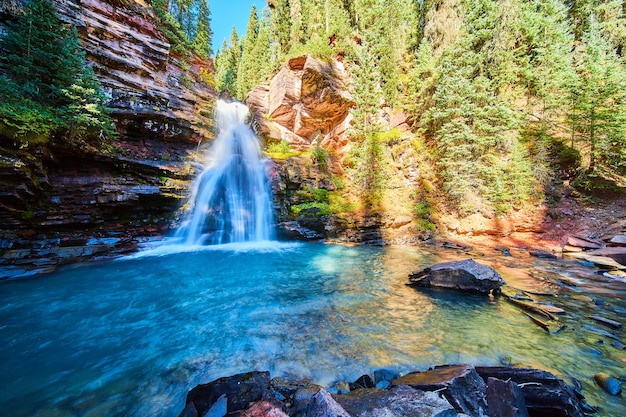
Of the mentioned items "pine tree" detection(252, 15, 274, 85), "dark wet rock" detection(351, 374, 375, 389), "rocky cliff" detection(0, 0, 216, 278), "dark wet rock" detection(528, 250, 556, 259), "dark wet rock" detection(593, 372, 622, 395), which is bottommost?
"dark wet rock" detection(528, 250, 556, 259)

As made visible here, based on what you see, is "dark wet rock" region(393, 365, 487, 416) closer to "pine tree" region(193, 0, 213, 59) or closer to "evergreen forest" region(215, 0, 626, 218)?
"evergreen forest" region(215, 0, 626, 218)

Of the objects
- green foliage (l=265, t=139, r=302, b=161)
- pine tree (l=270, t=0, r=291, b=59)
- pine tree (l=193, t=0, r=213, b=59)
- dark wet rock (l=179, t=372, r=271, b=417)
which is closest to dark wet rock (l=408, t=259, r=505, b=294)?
dark wet rock (l=179, t=372, r=271, b=417)

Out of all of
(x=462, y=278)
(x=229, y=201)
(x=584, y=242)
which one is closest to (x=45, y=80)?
(x=229, y=201)

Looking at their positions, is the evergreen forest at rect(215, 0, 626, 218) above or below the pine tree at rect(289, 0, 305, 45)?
below

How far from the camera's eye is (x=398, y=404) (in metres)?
2.06

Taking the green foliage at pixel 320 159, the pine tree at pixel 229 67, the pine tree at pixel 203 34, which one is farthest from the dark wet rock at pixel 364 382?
the pine tree at pixel 229 67

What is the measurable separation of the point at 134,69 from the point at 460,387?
20.4 m

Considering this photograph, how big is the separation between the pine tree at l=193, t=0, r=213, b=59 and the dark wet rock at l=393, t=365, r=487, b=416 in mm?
32239

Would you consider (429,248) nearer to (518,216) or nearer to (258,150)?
(518,216)

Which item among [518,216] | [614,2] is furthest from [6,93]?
[614,2]

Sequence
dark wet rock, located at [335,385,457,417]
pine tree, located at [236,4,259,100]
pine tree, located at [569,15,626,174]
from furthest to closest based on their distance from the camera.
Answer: pine tree, located at [236,4,259,100]
pine tree, located at [569,15,626,174]
dark wet rock, located at [335,385,457,417]

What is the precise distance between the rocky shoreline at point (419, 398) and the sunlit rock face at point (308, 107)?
17654 mm

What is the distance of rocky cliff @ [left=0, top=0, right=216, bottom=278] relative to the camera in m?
8.13

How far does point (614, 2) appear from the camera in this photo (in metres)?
16.0
